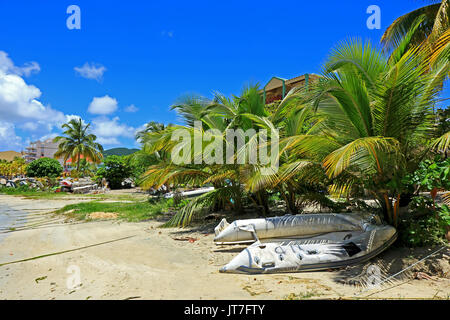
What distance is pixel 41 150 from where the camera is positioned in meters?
114

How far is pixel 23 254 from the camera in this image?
605cm

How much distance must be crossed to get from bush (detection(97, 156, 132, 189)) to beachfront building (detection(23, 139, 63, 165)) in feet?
324

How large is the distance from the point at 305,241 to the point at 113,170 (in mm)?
30378

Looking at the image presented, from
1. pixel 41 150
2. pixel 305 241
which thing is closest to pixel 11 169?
pixel 41 150

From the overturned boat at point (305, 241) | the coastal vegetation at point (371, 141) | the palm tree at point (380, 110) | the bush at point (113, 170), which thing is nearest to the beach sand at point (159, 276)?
the overturned boat at point (305, 241)

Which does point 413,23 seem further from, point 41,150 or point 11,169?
point 41,150

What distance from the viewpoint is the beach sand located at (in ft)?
12.0

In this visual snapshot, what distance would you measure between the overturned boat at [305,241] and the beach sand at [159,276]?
0.18 meters

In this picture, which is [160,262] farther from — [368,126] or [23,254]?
[368,126]

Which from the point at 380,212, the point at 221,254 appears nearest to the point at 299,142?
the point at 380,212

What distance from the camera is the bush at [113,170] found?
32062mm

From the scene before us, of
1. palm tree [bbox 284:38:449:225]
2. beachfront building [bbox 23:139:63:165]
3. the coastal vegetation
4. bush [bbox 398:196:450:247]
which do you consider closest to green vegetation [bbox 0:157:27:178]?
beachfront building [bbox 23:139:63:165]

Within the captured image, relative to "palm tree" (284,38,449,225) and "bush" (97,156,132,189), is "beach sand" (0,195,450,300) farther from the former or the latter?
"bush" (97,156,132,189)

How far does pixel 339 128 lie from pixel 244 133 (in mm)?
3079
